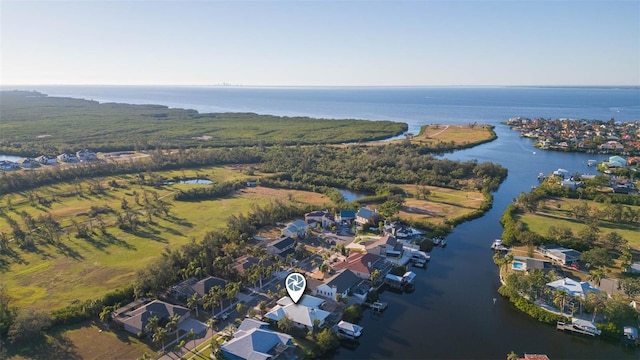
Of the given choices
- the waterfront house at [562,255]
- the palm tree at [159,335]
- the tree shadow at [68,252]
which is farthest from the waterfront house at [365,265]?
the tree shadow at [68,252]

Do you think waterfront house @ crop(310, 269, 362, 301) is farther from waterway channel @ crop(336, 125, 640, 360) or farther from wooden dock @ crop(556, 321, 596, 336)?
wooden dock @ crop(556, 321, 596, 336)

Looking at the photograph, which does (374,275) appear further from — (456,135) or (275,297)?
(456,135)

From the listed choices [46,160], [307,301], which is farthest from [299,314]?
[46,160]

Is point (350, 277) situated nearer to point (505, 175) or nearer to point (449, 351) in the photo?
point (449, 351)

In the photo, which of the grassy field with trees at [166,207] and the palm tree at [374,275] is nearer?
the grassy field with trees at [166,207]

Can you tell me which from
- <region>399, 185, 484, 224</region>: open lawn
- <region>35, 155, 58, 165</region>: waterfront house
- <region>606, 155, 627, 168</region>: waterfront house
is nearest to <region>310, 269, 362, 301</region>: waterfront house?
<region>399, 185, 484, 224</region>: open lawn

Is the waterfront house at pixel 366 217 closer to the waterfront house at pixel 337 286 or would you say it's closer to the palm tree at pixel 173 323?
the waterfront house at pixel 337 286
